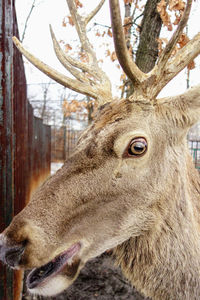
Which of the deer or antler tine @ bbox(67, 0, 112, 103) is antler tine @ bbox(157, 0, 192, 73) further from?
antler tine @ bbox(67, 0, 112, 103)

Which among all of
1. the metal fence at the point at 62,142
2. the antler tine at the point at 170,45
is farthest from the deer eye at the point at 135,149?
the metal fence at the point at 62,142

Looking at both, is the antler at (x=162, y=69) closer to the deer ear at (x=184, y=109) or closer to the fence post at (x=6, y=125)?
the deer ear at (x=184, y=109)

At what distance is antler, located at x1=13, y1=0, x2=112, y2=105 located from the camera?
2.36m

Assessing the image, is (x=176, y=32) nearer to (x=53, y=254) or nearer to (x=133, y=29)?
(x=53, y=254)

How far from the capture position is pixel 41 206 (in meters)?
1.58

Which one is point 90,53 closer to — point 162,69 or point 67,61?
point 67,61

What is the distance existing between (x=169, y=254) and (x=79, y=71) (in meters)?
1.96

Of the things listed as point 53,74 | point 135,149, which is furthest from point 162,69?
point 53,74

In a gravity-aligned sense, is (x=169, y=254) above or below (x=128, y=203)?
below

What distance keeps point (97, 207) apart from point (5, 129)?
3.60ft

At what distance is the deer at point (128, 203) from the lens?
Answer: 158cm

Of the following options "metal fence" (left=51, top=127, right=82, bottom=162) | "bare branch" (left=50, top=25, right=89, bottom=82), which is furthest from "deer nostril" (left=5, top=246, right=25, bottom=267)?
"metal fence" (left=51, top=127, right=82, bottom=162)

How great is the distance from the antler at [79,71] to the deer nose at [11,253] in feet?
4.97

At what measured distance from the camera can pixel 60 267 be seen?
1623 millimetres
